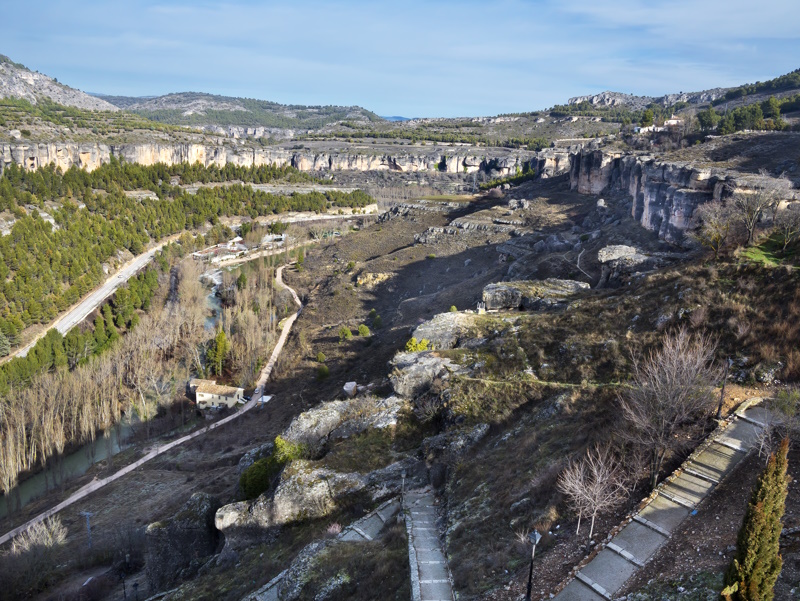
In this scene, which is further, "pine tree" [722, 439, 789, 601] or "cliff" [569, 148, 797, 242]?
"cliff" [569, 148, 797, 242]

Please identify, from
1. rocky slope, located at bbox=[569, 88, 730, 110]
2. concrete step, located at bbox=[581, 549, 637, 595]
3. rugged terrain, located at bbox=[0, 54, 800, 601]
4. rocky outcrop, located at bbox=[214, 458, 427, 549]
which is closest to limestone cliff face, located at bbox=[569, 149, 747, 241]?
rugged terrain, located at bbox=[0, 54, 800, 601]

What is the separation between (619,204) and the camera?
2228 inches

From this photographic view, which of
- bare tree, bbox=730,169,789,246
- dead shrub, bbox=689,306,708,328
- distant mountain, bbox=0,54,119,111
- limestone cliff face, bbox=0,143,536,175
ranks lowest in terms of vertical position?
dead shrub, bbox=689,306,708,328

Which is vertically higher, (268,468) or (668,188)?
(668,188)

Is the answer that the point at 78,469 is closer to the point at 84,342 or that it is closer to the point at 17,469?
the point at 17,469

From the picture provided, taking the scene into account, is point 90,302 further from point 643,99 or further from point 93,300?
point 643,99

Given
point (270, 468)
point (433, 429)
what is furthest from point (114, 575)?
point (433, 429)

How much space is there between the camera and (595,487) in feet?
42.5

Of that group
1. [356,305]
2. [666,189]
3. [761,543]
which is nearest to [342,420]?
[761,543]

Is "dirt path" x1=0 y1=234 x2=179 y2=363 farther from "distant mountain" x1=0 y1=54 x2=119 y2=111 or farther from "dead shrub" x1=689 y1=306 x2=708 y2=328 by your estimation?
"distant mountain" x1=0 y1=54 x2=119 y2=111

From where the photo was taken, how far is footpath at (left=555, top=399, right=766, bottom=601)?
12.0 m

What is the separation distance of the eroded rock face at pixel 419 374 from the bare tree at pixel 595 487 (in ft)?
→ 34.5

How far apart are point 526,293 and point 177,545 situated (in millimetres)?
23096

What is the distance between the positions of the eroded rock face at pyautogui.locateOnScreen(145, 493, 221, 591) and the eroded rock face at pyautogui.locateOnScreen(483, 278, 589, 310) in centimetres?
2015
